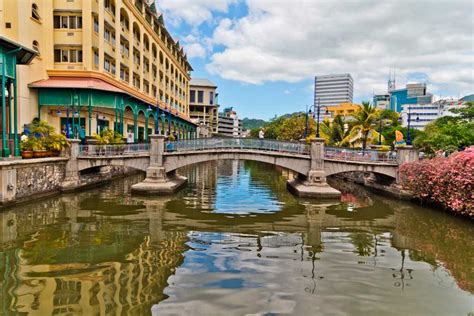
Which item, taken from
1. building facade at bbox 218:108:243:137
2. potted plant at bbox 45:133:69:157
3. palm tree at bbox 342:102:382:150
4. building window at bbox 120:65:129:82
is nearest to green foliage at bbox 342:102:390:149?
palm tree at bbox 342:102:382:150

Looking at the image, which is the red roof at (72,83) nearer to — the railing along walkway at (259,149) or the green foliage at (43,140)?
the green foliage at (43,140)

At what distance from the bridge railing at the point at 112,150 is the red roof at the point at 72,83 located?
7.21 m

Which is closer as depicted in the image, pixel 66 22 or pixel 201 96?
pixel 66 22

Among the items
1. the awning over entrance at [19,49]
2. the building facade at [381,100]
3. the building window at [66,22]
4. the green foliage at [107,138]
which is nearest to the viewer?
the awning over entrance at [19,49]

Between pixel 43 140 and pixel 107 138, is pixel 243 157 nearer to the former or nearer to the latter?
pixel 107 138

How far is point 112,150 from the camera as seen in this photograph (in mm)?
24250

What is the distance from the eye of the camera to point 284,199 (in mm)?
22844

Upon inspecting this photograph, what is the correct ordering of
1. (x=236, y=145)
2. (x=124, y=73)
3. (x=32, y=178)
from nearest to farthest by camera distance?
(x=32, y=178), (x=236, y=145), (x=124, y=73)

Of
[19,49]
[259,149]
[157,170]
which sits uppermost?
[19,49]

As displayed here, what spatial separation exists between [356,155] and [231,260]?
16273 mm

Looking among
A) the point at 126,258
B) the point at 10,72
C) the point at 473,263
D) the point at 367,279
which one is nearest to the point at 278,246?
the point at 367,279

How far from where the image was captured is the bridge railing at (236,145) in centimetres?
2441

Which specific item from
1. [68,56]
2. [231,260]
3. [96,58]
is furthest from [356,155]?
[68,56]

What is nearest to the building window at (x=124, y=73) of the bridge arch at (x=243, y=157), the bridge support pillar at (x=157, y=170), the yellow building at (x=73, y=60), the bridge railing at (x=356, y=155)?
the yellow building at (x=73, y=60)
